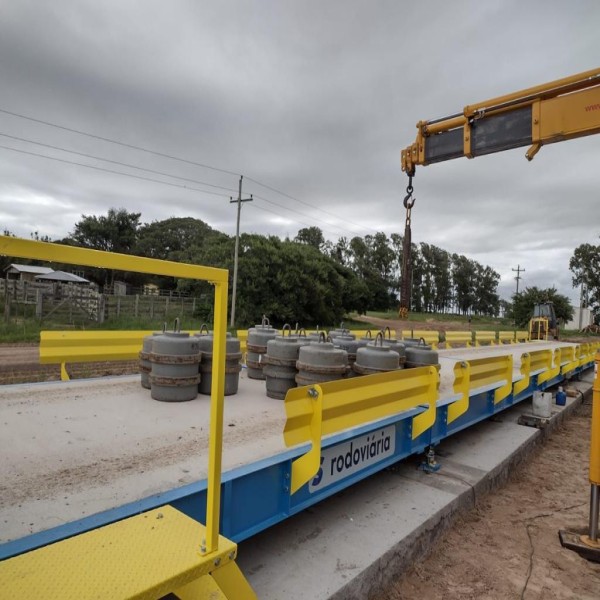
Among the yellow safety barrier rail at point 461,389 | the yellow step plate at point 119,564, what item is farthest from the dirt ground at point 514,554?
the yellow step plate at point 119,564

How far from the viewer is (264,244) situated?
24.9 metres

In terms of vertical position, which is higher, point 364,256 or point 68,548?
point 364,256

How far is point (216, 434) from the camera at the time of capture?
1.53 meters

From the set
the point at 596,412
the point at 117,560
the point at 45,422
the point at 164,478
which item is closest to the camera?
the point at 117,560

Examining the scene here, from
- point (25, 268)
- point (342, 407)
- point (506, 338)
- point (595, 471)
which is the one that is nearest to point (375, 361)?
point (342, 407)

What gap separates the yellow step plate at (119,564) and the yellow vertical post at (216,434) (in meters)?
0.07

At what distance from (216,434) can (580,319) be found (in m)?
68.7

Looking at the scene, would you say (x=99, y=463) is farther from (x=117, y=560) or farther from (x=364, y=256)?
(x=364, y=256)

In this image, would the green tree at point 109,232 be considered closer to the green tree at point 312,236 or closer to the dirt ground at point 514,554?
the green tree at point 312,236

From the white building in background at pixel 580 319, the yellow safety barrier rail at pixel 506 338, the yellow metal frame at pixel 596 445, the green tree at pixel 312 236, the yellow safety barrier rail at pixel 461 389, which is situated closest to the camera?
the yellow metal frame at pixel 596 445

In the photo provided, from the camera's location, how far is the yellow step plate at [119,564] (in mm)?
1271

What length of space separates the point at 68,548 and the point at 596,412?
3798mm

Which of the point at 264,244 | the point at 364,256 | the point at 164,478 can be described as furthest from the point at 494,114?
the point at 364,256

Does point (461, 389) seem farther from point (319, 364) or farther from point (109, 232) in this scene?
point (109, 232)
